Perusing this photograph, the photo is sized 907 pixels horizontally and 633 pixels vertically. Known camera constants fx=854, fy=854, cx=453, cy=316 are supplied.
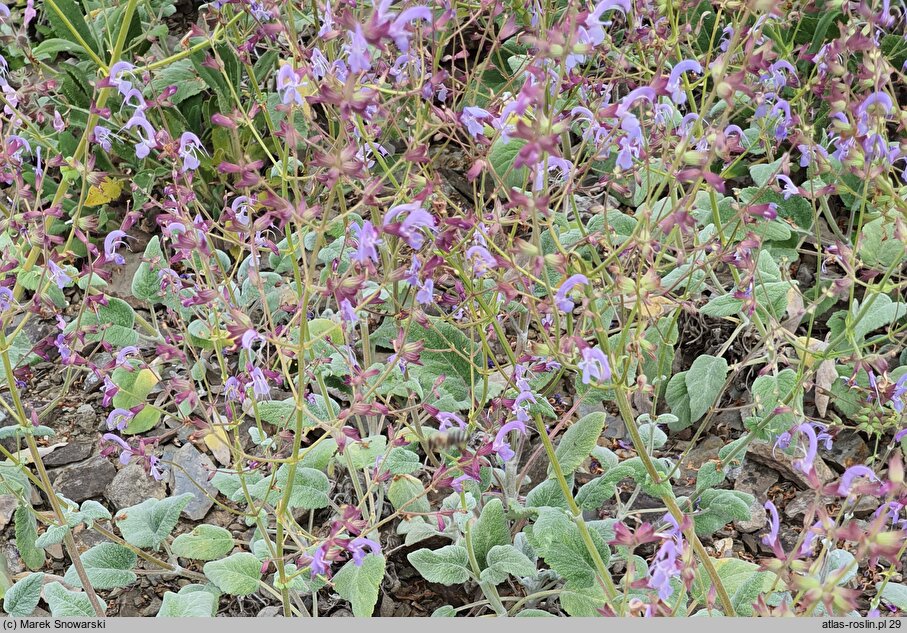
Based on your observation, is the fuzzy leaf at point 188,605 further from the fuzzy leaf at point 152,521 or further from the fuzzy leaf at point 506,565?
the fuzzy leaf at point 506,565

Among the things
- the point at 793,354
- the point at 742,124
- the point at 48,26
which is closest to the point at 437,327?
the point at 793,354

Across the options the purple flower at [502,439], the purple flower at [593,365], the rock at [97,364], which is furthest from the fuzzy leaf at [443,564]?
the rock at [97,364]

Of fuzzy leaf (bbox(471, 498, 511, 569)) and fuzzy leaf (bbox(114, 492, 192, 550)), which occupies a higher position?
fuzzy leaf (bbox(471, 498, 511, 569))

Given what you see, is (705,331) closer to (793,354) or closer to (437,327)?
(793,354)

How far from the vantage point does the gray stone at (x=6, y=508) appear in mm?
2606

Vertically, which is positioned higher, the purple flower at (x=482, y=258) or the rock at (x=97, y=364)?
the purple flower at (x=482, y=258)

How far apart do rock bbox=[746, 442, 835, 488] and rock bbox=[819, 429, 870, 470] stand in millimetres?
49

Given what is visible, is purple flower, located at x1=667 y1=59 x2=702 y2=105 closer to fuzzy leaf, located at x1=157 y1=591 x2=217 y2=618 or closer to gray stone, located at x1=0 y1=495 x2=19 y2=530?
fuzzy leaf, located at x1=157 y1=591 x2=217 y2=618

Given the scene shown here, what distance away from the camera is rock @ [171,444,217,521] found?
2572 mm

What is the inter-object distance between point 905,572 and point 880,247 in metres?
0.97

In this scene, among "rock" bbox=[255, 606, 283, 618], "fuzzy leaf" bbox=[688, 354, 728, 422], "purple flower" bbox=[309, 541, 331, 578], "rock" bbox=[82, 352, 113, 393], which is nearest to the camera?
"purple flower" bbox=[309, 541, 331, 578]

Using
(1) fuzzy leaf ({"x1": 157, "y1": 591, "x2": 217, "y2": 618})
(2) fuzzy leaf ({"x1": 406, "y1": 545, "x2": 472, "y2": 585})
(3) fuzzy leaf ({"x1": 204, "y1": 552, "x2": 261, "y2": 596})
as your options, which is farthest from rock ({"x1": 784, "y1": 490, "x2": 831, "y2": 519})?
(1) fuzzy leaf ({"x1": 157, "y1": 591, "x2": 217, "y2": 618})

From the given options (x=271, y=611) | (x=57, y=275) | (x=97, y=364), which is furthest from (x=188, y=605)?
(x=97, y=364)

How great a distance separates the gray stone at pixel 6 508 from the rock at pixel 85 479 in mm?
131
